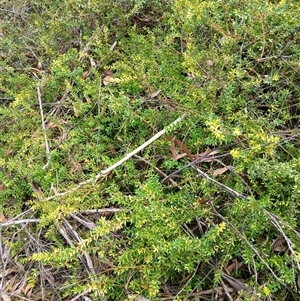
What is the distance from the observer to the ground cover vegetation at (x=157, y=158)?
158cm

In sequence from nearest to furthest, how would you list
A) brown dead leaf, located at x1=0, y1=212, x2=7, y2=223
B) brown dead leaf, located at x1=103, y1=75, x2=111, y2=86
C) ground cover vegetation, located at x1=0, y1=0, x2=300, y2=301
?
ground cover vegetation, located at x1=0, y1=0, x2=300, y2=301 → brown dead leaf, located at x1=0, y1=212, x2=7, y2=223 → brown dead leaf, located at x1=103, y1=75, x2=111, y2=86

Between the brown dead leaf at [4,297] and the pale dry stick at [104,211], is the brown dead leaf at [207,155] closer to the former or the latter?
the pale dry stick at [104,211]

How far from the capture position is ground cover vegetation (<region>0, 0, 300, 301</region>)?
158 centimetres

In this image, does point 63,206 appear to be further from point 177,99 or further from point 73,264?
point 177,99

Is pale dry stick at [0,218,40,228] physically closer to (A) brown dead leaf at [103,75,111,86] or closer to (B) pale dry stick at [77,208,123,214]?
(B) pale dry stick at [77,208,123,214]

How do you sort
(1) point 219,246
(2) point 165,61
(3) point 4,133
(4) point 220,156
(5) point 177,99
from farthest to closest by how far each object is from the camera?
(3) point 4,133 → (2) point 165,61 → (5) point 177,99 → (4) point 220,156 → (1) point 219,246

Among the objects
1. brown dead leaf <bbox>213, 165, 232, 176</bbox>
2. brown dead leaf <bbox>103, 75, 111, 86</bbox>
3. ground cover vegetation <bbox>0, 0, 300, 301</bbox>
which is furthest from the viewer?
brown dead leaf <bbox>103, 75, 111, 86</bbox>

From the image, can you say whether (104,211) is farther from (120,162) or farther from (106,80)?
(106,80)

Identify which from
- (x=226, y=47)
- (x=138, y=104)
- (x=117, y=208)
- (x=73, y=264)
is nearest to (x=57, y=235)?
(x=73, y=264)

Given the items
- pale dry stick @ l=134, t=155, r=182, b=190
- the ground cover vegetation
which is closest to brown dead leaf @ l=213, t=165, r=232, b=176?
the ground cover vegetation

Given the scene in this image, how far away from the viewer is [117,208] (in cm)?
181

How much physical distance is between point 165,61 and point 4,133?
0.95m

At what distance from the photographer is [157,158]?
1939 mm

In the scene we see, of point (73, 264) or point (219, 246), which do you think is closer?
point (219, 246)
